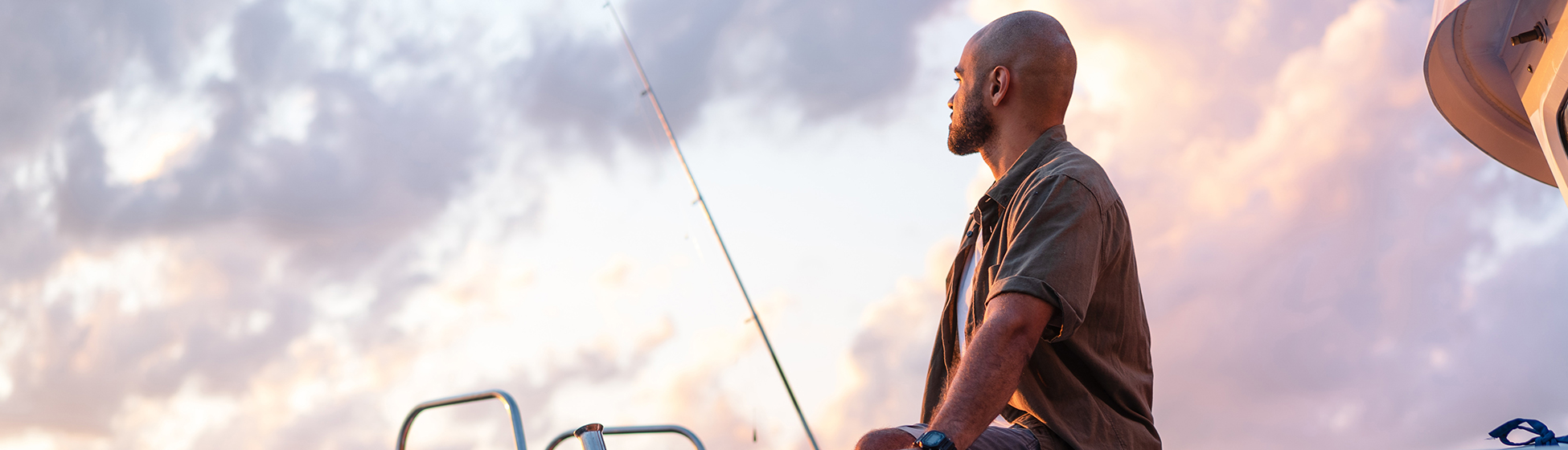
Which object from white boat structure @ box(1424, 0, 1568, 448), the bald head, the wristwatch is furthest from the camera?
white boat structure @ box(1424, 0, 1568, 448)

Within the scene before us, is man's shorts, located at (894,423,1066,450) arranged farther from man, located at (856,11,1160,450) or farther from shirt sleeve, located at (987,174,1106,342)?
shirt sleeve, located at (987,174,1106,342)

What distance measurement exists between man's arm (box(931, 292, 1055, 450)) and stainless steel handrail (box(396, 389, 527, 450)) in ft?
4.76

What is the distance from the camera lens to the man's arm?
5.86 feet

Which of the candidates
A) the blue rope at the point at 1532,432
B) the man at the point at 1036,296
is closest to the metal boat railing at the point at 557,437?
the man at the point at 1036,296

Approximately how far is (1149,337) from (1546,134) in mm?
1692

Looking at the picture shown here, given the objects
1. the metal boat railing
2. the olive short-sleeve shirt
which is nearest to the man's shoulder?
the olive short-sleeve shirt

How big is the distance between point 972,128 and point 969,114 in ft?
0.12

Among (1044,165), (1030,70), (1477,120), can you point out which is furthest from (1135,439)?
(1477,120)

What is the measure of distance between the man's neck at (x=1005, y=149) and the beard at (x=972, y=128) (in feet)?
0.07

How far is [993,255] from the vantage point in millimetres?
2180

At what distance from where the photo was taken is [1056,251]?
6.34 ft

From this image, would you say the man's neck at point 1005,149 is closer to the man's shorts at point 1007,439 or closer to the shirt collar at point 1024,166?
the shirt collar at point 1024,166

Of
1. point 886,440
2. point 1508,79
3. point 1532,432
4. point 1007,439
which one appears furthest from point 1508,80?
point 886,440

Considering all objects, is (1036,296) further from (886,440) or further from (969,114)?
(969,114)
